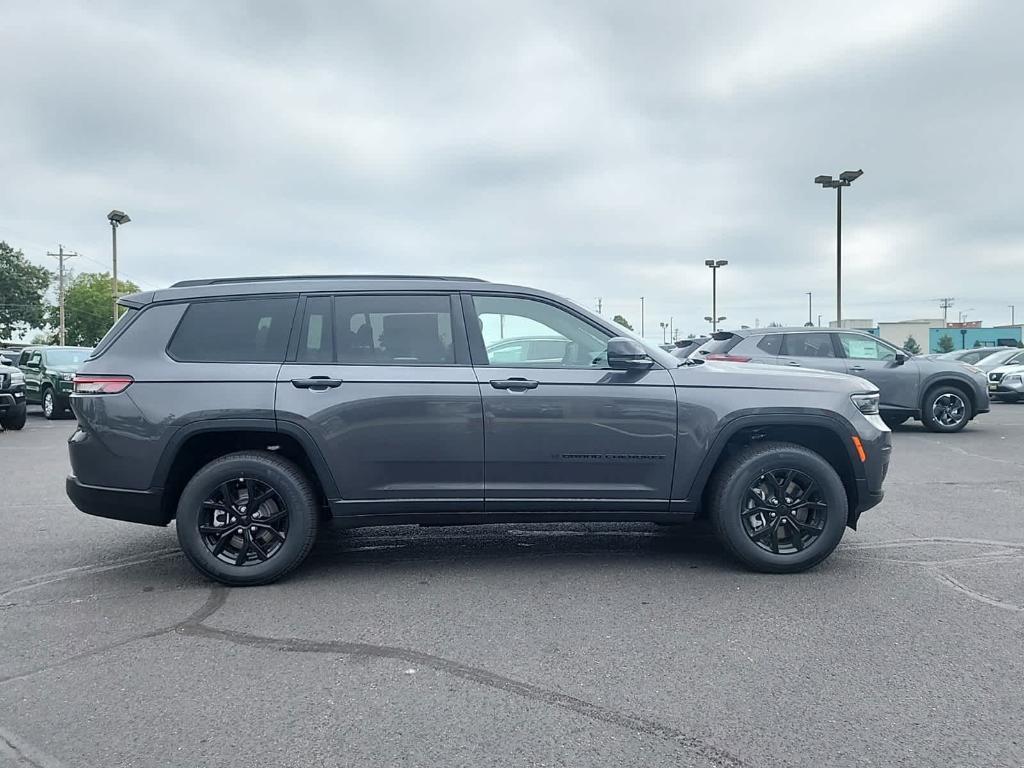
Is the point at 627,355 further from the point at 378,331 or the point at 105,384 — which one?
the point at 105,384

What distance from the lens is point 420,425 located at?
14.4 feet

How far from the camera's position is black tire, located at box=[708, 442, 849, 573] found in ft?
14.8

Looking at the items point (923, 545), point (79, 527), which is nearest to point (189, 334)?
point (79, 527)

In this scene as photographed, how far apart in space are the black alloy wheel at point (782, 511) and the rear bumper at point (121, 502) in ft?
11.6

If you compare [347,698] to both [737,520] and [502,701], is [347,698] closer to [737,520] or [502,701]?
[502,701]

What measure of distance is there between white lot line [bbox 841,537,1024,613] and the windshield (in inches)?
652

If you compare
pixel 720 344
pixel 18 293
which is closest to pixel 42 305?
pixel 18 293

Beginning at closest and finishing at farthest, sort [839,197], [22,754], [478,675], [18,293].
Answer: [22,754]
[478,675]
[839,197]
[18,293]

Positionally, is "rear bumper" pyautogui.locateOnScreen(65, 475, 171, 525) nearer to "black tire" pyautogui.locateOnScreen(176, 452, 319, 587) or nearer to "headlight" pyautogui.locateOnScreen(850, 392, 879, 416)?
"black tire" pyautogui.locateOnScreen(176, 452, 319, 587)

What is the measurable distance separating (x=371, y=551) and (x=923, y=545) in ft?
12.7

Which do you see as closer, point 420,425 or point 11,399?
point 420,425

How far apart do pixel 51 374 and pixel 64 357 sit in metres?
0.67

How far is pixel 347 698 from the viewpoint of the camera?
298cm

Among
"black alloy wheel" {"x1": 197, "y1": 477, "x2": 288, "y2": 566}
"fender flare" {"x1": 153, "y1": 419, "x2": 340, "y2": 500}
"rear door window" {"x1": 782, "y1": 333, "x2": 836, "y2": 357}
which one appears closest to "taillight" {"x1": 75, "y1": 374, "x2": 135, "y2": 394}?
"fender flare" {"x1": 153, "y1": 419, "x2": 340, "y2": 500}
